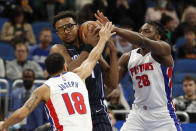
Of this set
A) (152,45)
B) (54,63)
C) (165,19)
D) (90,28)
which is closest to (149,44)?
(152,45)

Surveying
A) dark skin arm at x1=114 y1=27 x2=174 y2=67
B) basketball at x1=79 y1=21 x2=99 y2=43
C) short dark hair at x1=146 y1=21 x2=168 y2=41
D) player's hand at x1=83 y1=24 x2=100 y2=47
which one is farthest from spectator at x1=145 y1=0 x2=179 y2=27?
player's hand at x1=83 y1=24 x2=100 y2=47

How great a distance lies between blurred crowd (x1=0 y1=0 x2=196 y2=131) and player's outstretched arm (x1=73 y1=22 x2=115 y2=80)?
2265 millimetres

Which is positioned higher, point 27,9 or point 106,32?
point 27,9

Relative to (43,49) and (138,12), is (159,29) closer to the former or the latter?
(43,49)

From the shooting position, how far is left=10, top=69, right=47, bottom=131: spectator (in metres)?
8.35

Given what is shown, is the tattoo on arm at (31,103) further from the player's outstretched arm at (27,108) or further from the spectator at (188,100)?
the spectator at (188,100)

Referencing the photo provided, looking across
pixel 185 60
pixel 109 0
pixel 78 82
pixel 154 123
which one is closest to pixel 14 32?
pixel 109 0

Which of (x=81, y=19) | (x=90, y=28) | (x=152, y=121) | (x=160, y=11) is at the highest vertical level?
(x=160, y=11)

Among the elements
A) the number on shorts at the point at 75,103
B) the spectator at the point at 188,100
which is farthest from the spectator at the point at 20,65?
the number on shorts at the point at 75,103

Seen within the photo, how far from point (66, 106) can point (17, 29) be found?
681 cm

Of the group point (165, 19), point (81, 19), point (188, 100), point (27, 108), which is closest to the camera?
point (27, 108)

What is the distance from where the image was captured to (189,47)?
35.7 feet

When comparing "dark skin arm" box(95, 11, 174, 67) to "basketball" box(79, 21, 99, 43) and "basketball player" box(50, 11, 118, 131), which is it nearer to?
"basketball" box(79, 21, 99, 43)

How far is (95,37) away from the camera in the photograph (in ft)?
17.2
